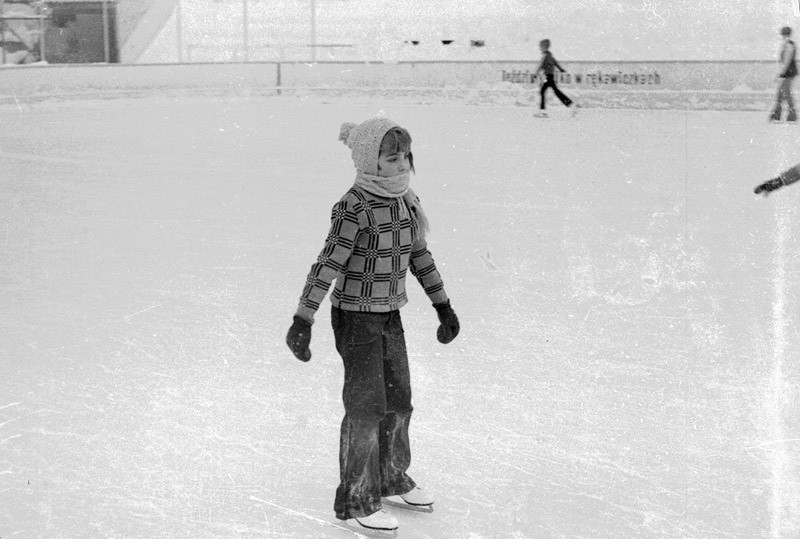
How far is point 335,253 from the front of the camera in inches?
87.7

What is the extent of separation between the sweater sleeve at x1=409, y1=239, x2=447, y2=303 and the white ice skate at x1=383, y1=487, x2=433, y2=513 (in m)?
0.46

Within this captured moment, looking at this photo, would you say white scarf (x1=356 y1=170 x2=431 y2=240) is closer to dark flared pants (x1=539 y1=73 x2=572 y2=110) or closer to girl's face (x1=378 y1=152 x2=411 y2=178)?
girl's face (x1=378 y1=152 x2=411 y2=178)

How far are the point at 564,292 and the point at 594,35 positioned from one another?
441 inches

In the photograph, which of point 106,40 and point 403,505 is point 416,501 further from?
point 106,40

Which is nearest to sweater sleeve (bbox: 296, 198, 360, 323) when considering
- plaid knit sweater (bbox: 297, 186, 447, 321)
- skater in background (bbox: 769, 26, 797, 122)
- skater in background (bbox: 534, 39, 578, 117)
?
plaid knit sweater (bbox: 297, 186, 447, 321)

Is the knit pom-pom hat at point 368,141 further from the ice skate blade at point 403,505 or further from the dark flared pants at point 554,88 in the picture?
the dark flared pants at point 554,88

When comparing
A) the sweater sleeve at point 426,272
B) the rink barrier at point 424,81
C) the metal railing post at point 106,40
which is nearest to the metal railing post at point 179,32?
the metal railing post at point 106,40

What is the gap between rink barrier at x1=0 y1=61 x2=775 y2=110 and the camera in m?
13.4

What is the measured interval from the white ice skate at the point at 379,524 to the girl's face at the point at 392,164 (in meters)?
0.77

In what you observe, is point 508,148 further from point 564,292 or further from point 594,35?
point 594,35

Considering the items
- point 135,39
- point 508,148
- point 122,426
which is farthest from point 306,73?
point 122,426

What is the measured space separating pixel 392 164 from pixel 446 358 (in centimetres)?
168

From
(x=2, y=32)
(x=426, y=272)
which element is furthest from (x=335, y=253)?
(x=2, y=32)

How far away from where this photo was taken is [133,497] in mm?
2621
